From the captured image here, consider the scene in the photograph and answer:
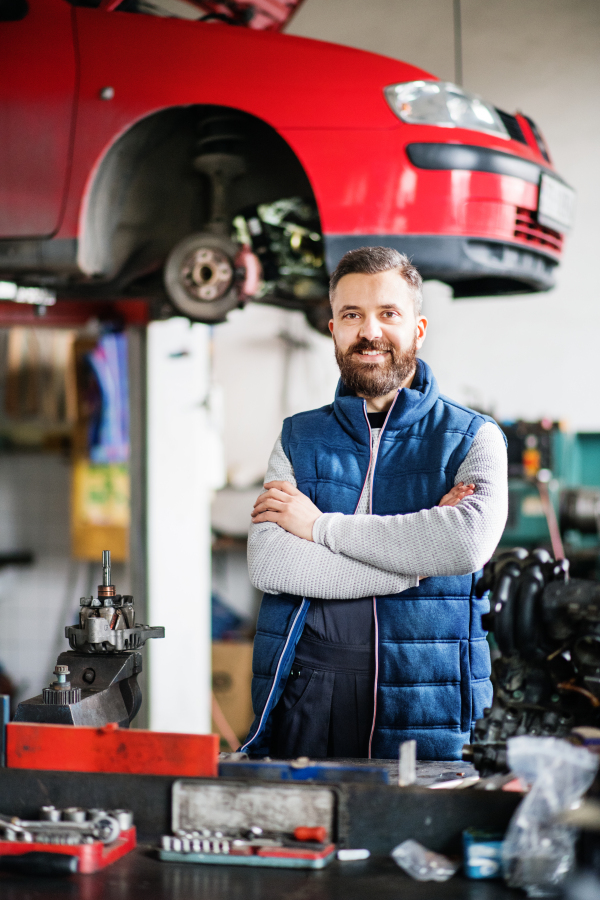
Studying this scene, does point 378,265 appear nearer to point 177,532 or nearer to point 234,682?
point 177,532

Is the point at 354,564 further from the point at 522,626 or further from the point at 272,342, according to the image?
the point at 272,342

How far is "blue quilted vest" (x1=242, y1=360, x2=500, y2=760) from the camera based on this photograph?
147cm

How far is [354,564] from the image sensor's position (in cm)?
146

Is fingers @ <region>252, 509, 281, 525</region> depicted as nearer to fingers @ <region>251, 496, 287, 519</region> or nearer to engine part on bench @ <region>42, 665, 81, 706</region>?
fingers @ <region>251, 496, 287, 519</region>

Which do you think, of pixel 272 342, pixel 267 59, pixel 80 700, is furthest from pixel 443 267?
pixel 272 342

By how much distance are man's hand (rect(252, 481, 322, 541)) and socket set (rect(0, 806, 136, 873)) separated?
63cm

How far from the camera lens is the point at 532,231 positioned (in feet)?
7.90

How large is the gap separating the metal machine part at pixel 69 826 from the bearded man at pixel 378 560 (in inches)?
20.4

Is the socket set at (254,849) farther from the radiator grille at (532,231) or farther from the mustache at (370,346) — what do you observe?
the radiator grille at (532,231)

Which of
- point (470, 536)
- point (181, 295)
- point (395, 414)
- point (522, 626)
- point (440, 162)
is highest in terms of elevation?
point (440, 162)

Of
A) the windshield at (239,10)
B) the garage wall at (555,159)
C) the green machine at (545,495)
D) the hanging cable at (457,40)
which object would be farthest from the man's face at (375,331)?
the hanging cable at (457,40)

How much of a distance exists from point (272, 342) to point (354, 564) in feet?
12.9

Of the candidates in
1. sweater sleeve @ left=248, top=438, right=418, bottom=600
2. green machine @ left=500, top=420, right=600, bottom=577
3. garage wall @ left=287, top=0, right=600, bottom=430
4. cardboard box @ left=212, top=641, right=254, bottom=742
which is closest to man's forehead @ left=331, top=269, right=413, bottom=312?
sweater sleeve @ left=248, top=438, right=418, bottom=600

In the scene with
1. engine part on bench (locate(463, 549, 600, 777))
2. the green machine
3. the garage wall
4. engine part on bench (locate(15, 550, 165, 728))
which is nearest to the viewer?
engine part on bench (locate(463, 549, 600, 777))
